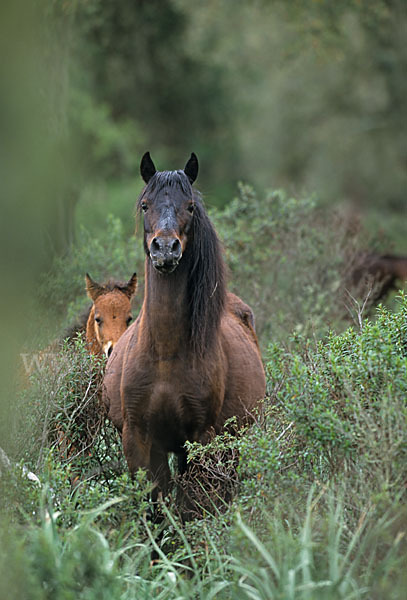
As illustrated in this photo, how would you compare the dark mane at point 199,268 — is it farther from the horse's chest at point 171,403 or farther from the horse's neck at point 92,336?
the horse's neck at point 92,336

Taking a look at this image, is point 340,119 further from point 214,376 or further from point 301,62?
point 214,376

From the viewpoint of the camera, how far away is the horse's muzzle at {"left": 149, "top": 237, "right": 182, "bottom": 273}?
5273mm

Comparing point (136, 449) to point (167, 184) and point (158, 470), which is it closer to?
point (158, 470)

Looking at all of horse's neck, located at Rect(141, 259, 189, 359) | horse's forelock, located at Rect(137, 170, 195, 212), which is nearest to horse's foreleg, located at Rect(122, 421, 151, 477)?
horse's neck, located at Rect(141, 259, 189, 359)

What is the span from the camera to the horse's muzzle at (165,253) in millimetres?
5273

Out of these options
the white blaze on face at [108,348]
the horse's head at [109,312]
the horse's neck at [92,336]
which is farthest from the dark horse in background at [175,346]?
the horse's neck at [92,336]

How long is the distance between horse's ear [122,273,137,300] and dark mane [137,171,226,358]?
76.3 inches

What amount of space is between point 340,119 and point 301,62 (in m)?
2.35

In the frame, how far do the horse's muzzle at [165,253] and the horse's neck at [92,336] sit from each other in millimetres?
2320

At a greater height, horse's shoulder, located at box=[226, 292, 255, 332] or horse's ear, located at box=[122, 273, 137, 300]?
horse's ear, located at box=[122, 273, 137, 300]

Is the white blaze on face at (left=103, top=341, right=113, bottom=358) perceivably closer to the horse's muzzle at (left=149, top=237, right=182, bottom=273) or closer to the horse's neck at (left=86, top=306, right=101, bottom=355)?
the horse's neck at (left=86, top=306, right=101, bottom=355)

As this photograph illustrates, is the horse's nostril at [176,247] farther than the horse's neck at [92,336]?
No

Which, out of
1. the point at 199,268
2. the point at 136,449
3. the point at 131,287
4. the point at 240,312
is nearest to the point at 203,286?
the point at 199,268

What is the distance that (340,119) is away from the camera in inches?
1141
